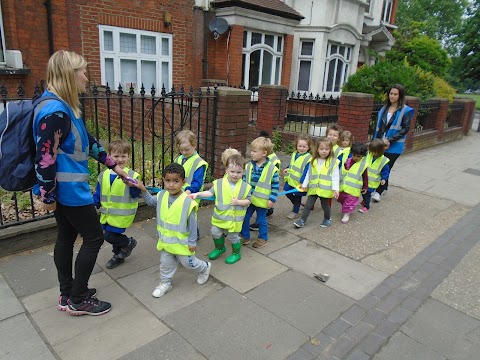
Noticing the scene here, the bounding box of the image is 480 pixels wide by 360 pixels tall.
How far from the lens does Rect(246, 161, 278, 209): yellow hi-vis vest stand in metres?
4.00

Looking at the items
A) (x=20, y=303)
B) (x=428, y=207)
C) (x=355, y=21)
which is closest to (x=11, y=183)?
(x=20, y=303)

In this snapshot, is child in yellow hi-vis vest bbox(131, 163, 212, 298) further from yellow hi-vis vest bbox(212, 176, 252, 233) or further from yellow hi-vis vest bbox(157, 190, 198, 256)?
yellow hi-vis vest bbox(212, 176, 252, 233)

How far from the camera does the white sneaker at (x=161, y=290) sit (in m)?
3.16

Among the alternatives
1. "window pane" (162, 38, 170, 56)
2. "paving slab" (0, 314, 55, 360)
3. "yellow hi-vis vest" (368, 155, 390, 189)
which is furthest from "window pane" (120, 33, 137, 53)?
"paving slab" (0, 314, 55, 360)

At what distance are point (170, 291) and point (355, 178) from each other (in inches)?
117

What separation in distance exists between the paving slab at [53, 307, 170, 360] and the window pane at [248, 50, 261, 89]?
435 inches

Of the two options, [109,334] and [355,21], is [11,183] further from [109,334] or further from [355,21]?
[355,21]

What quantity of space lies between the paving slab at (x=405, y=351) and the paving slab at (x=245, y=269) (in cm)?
118

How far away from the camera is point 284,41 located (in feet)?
44.0

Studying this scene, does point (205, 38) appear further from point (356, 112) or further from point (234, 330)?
point (234, 330)

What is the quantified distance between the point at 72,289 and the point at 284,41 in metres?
12.4

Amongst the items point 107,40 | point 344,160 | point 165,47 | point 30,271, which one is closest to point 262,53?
point 165,47

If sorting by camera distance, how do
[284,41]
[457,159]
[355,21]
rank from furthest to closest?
[355,21] → [284,41] → [457,159]

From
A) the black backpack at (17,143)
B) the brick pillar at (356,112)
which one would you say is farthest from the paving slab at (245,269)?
the brick pillar at (356,112)
